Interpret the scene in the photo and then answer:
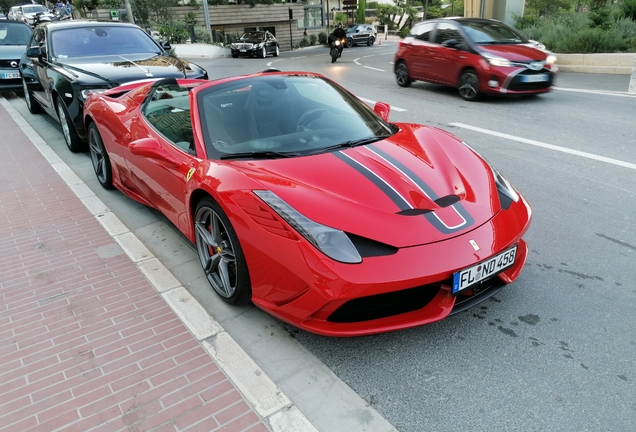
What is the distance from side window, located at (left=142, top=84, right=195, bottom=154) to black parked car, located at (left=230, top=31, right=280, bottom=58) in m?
23.2

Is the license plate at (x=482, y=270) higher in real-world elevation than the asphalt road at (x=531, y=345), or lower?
higher

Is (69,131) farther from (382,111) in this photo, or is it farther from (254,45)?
(254,45)

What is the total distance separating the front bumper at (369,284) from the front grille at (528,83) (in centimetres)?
736

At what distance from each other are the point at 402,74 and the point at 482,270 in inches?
395

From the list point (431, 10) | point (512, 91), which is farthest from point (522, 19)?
point (431, 10)

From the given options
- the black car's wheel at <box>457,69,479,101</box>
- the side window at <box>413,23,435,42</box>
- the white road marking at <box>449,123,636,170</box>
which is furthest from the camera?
the side window at <box>413,23,435,42</box>

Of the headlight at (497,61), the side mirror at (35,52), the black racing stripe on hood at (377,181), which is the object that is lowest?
the headlight at (497,61)

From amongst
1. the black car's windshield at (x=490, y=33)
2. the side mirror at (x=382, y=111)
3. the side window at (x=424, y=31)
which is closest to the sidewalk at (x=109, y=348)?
the side mirror at (x=382, y=111)

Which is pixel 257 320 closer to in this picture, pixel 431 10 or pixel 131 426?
pixel 131 426

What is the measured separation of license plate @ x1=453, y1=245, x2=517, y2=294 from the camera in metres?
2.42

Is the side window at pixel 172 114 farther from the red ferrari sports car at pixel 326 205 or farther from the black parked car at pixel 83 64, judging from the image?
the black parked car at pixel 83 64

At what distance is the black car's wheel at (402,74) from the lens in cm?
1159

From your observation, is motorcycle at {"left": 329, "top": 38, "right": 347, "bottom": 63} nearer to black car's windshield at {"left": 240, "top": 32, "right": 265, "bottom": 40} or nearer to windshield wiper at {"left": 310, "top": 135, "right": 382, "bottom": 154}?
black car's windshield at {"left": 240, "top": 32, "right": 265, "bottom": 40}

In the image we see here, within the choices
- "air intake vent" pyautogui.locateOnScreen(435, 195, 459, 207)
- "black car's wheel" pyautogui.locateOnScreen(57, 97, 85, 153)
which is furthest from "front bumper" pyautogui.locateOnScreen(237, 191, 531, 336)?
"black car's wheel" pyautogui.locateOnScreen(57, 97, 85, 153)
